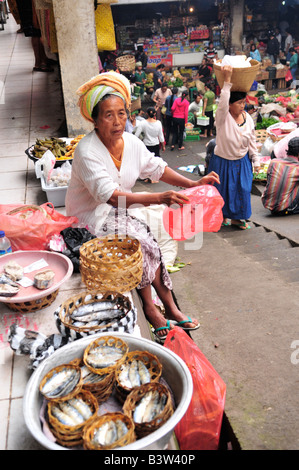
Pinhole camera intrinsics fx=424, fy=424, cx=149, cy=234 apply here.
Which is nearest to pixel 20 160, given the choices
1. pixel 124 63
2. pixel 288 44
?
pixel 124 63

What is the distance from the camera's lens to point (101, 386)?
1.94 meters

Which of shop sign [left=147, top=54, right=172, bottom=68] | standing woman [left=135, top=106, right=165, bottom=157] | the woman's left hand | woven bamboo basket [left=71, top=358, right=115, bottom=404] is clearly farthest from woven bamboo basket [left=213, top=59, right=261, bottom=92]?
shop sign [left=147, top=54, right=172, bottom=68]

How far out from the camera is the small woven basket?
2209mm

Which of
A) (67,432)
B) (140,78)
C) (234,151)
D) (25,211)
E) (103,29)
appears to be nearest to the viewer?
(67,432)

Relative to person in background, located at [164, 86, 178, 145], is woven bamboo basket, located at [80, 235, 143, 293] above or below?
above

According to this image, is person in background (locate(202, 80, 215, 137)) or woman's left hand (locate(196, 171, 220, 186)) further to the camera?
person in background (locate(202, 80, 215, 137))

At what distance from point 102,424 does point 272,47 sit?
1920 centimetres

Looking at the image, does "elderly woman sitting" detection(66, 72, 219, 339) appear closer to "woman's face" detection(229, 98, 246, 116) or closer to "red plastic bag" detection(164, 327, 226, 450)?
"red plastic bag" detection(164, 327, 226, 450)

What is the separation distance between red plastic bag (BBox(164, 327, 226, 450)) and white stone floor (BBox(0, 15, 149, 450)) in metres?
0.90

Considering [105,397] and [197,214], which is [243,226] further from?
[105,397]

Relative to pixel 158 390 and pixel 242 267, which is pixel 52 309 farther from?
pixel 242 267

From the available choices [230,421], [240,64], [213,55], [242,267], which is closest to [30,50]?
[213,55]

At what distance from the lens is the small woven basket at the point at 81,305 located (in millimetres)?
2209

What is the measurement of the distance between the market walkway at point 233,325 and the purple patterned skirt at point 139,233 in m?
0.49
